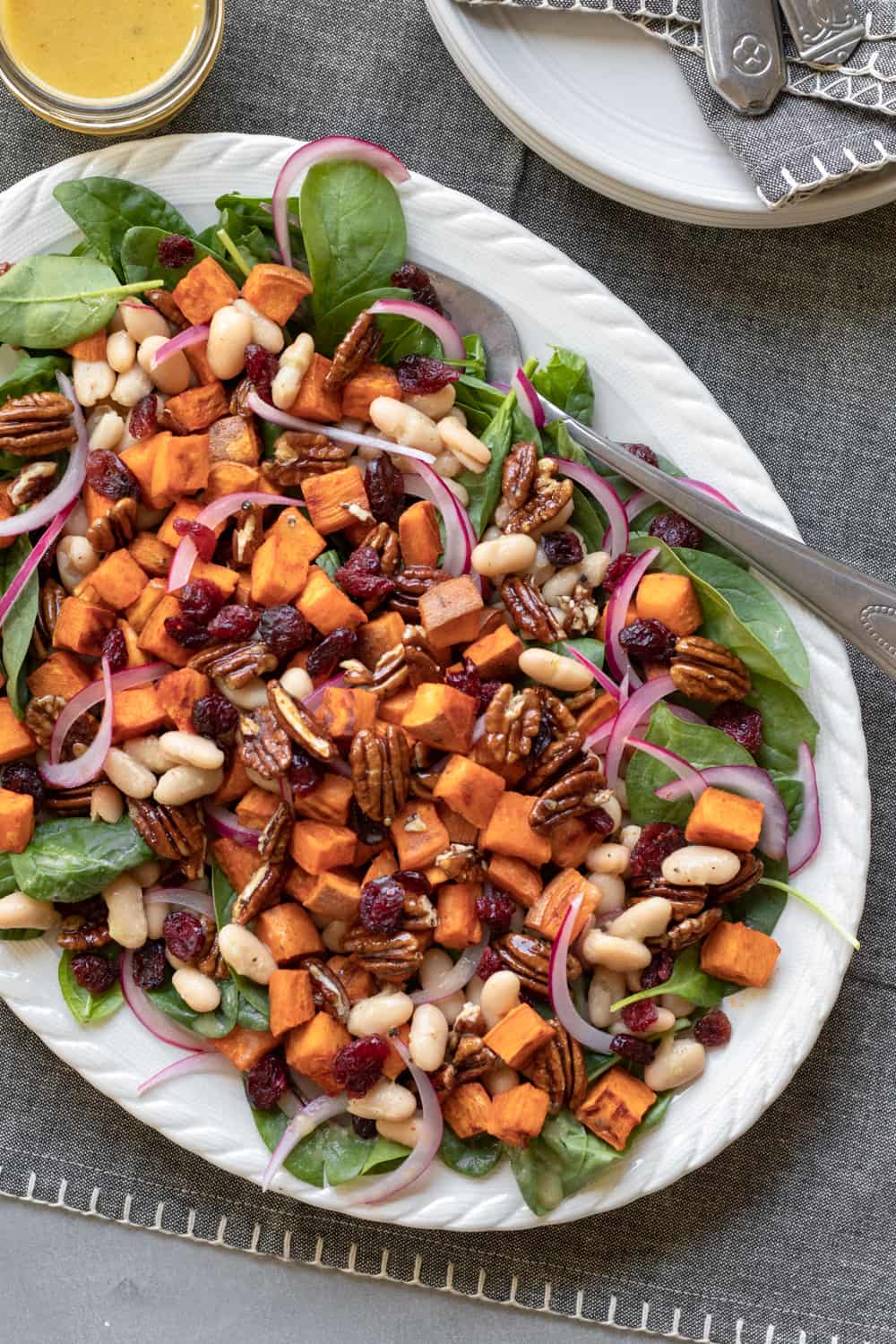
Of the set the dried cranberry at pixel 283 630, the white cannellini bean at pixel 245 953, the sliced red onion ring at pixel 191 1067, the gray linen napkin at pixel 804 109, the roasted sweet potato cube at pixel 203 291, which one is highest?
the gray linen napkin at pixel 804 109

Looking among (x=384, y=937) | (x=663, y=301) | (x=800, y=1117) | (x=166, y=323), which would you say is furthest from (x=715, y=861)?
(x=166, y=323)

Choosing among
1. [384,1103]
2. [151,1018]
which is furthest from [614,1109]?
[151,1018]

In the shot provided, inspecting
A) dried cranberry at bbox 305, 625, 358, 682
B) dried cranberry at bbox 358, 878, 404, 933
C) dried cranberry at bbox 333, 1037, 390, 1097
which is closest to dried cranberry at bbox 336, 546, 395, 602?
dried cranberry at bbox 305, 625, 358, 682

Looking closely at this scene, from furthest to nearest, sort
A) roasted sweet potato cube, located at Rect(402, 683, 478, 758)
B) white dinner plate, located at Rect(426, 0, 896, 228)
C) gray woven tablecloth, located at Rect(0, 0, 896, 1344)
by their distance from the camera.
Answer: gray woven tablecloth, located at Rect(0, 0, 896, 1344)
white dinner plate, located at Rect(426, 0, 896, 228)
roasted sweet potato cube, located at Rect(402, 683, 478, 758)

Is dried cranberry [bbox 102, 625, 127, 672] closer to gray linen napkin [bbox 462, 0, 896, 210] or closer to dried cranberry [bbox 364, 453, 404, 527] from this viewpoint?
dried cranberry [bbox 364, 453, 404, 527]

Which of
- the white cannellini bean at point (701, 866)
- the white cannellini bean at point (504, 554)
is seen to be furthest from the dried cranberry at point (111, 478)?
the white cannellini bean at point (701, 866)

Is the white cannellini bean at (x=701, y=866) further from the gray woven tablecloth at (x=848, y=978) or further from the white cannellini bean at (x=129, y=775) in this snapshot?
the white cannellini bean at (x=129, y=775)

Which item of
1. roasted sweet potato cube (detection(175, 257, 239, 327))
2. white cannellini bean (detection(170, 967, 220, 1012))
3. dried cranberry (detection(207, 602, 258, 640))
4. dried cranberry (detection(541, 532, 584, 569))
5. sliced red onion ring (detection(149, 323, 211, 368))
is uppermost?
roasted sweet potato cube (detection(175, 257, 239, 327))
